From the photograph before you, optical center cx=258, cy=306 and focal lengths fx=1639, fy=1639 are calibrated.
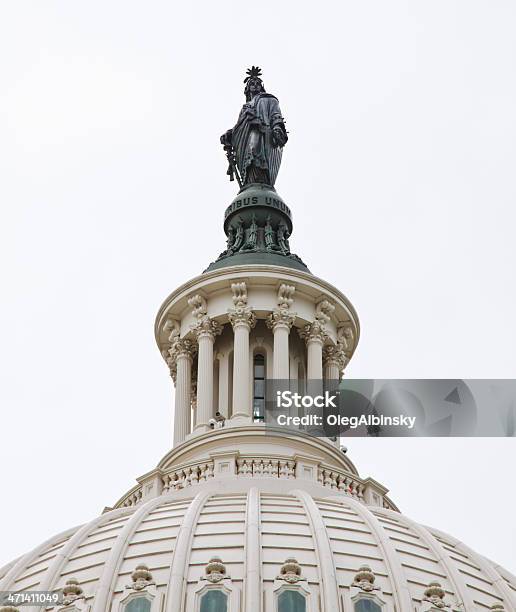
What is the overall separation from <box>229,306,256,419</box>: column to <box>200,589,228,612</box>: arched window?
12802 mm

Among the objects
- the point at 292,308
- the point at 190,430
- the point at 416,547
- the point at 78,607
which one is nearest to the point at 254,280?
the point at 292,308

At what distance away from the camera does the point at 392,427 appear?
54875 millimetres

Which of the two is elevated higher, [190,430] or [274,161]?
[274,161]

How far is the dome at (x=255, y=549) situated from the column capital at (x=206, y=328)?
580cm

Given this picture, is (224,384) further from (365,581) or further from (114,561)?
(365,581)

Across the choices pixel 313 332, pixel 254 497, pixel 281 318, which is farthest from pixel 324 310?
pixel 254 497

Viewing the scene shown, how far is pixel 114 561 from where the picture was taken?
4538 centimetres

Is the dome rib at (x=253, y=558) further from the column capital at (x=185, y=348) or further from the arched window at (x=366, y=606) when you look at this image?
the column capital at (x=185, y=348)

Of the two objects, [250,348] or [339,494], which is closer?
[339,494]

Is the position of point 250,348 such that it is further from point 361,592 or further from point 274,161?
point 361,592

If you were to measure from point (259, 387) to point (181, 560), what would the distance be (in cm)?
1402

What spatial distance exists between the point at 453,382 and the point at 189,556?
50.3ft

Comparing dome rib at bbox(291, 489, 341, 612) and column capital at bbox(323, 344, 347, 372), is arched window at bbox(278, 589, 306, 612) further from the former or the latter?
column capital at bbox(323, 344, 347, 372)

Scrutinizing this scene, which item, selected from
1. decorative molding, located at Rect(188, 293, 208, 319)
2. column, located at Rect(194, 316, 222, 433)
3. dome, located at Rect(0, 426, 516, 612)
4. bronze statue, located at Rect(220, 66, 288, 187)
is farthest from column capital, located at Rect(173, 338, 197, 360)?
bronze statue, located at Rect(220, 66, 288, 187)
